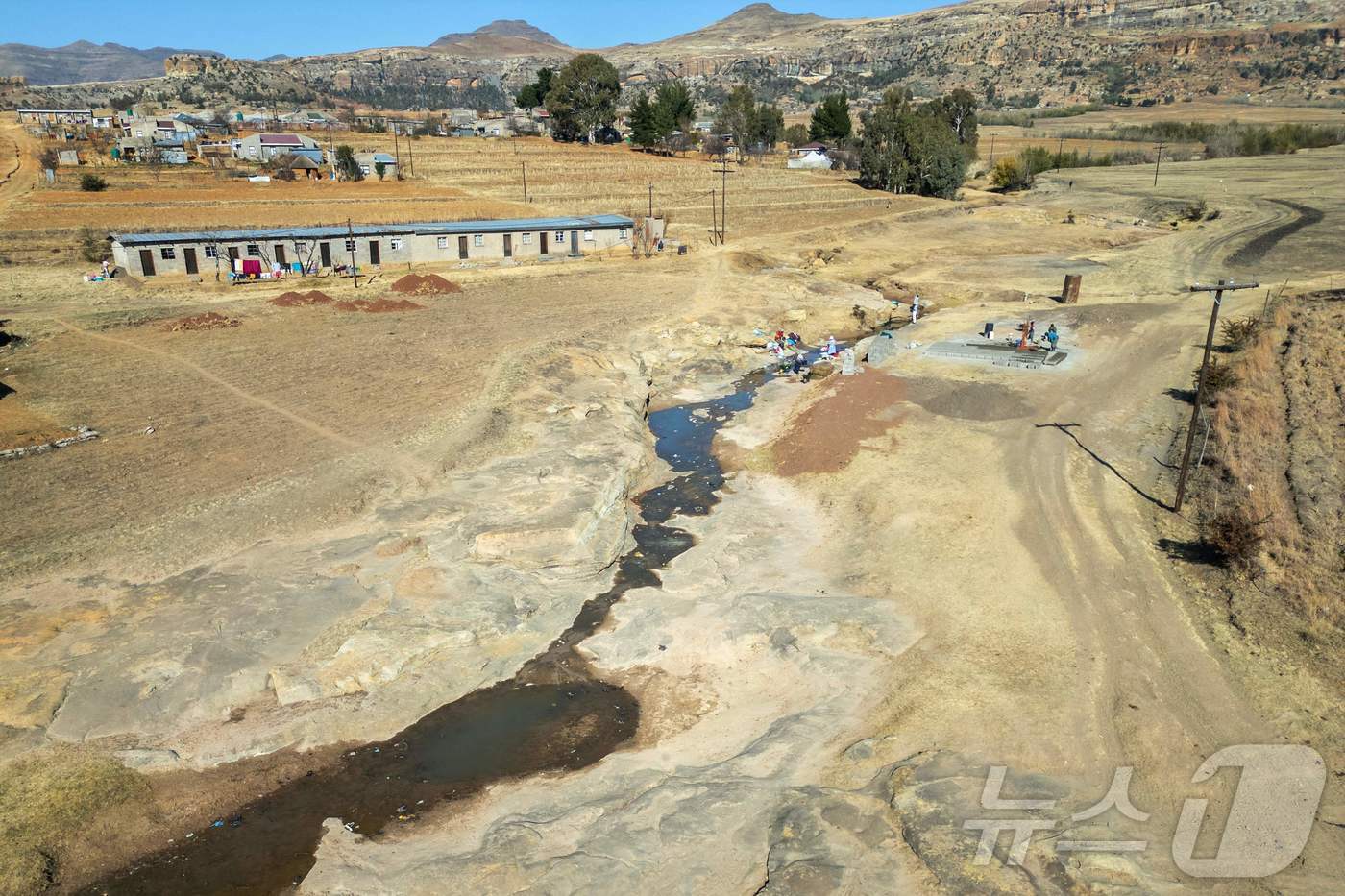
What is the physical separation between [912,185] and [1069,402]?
59.5 meters

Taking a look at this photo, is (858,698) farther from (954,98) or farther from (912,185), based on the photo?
(954,98)

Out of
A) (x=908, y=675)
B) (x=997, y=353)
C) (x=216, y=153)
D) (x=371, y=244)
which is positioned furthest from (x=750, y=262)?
(x=216, y=153)

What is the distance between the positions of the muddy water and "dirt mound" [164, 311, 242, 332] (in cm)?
2753

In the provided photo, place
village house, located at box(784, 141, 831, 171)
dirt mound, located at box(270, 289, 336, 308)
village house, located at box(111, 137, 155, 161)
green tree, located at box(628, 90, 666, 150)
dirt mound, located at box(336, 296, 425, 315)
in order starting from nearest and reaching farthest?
dirt mound, located at box(336, 296, 425, 315) → dirt mound, located at box(270, 289, 336, 308) → village house, located at box(111, 137, 155, 161) → green tree, located at box(628, 90, 666, 150) → village house, located at box(784, 141, 831, 171)

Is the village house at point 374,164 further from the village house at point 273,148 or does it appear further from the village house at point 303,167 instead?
the village house at point 273,148

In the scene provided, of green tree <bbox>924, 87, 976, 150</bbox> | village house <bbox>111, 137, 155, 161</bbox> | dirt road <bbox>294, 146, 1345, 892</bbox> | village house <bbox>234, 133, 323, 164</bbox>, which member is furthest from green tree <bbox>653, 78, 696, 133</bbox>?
dirt road <bbox>294, 146, 1345, 892</bbox>

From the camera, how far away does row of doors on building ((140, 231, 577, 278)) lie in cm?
4716

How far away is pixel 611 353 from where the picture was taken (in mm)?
37844

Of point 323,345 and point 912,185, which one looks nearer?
point 323,345

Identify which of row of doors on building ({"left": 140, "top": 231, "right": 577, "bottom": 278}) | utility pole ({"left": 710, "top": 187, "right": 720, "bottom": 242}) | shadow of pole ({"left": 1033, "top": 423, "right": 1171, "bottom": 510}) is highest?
utility pole ({"left": 710, "top": 187, "right": 720, "bottom": 242})

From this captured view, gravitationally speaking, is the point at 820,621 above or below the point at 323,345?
below

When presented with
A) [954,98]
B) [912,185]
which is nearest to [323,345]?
[912,185]

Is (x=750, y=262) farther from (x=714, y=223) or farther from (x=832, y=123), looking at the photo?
(x=832, y=123)

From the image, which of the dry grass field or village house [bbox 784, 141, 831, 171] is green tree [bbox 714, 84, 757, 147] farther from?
the dry grass field
